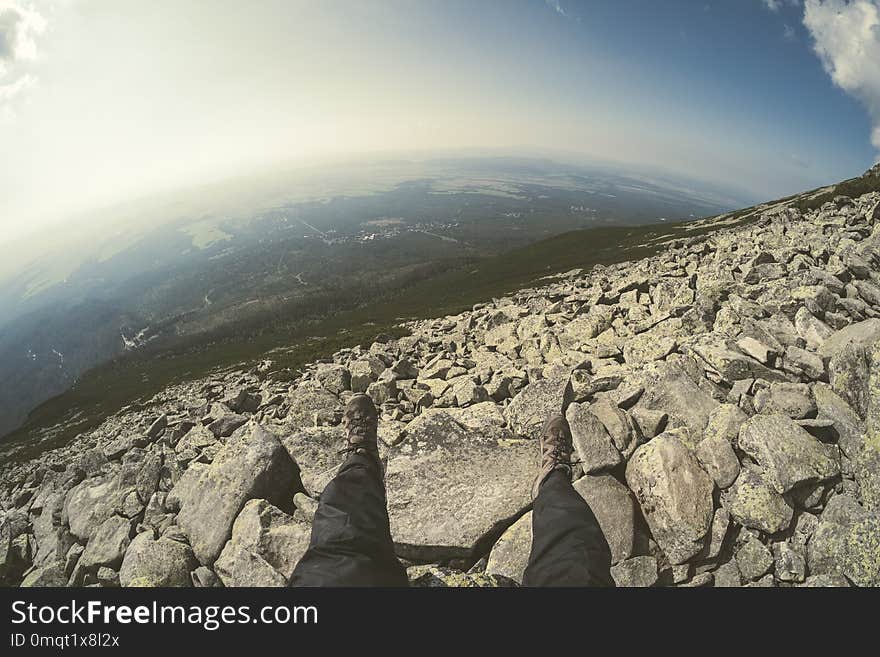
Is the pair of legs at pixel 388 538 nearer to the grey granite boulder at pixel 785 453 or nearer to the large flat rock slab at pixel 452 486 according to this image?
the large flat rock slab at pixel 452 486

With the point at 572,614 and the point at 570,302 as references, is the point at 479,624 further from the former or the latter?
the point at 570,302

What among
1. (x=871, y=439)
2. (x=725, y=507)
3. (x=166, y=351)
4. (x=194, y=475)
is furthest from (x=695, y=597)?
(x=166, y=351)

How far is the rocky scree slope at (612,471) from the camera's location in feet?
15.4

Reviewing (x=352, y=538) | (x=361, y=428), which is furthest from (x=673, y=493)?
(x=361, y=428)

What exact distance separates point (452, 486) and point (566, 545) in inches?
80.5

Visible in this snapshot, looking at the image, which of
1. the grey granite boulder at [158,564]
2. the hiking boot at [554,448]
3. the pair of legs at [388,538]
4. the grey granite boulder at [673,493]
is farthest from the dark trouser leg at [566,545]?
the grey granite boulder at [158,564]

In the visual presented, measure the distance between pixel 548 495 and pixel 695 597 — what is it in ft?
6.50

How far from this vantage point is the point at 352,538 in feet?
16.0

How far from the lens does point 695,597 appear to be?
12.0 ft

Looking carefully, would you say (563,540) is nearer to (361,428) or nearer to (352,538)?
(352,538)

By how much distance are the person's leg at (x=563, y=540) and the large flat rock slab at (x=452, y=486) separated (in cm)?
47

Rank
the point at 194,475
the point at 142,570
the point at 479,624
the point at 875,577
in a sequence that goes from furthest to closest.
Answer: the point at 194,475, the point at 142,570, the point at 875,577, the point at 479,624

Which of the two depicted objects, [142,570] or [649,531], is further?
[142,570]

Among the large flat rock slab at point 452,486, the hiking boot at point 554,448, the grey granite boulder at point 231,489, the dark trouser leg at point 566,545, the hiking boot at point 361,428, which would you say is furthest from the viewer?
the hiking boot at point 361,428
